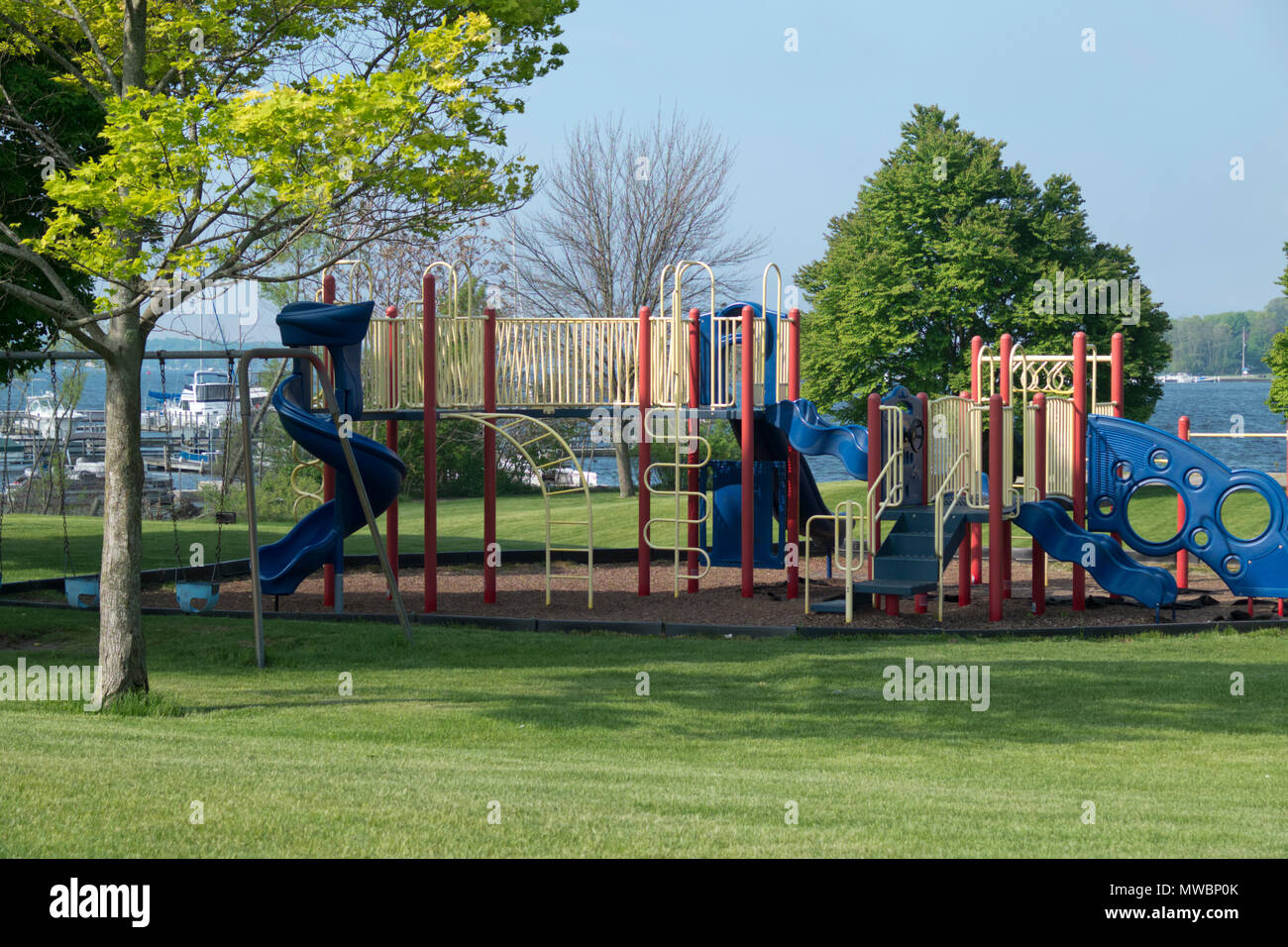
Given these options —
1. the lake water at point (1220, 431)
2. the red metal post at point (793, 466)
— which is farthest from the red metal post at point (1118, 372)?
the lake water at point (1220, 431)

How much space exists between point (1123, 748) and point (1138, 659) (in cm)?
390

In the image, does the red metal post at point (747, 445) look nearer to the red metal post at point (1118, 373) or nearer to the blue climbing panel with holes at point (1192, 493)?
the blue climbing panel with holes at point (1192, 493)

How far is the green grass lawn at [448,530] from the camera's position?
2220 centimetres

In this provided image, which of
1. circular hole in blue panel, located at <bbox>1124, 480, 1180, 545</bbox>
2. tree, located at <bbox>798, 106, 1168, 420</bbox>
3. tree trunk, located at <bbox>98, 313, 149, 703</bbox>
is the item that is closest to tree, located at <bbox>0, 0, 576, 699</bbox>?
tree trunk, located at <bbox>98, 313, 149, 703</bbox>

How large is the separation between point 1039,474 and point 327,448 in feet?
29.3

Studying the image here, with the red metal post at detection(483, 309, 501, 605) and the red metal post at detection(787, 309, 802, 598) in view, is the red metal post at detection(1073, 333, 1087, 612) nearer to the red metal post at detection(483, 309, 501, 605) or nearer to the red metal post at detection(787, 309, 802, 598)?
the red metal post at detection(787, 309, 802, 598)

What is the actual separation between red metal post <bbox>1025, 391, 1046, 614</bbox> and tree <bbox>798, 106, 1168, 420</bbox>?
1979 cm

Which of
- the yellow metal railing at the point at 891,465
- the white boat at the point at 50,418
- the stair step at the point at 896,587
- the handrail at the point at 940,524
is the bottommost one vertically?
the stair step at the point at 896,587

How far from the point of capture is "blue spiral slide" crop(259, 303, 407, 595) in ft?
48.9

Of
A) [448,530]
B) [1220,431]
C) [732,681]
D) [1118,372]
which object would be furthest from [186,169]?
[1220,431]

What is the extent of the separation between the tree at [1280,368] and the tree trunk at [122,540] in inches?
1376

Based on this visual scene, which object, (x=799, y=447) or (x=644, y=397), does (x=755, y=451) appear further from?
(x=644, y=397)

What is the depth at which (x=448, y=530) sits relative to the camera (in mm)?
30875
